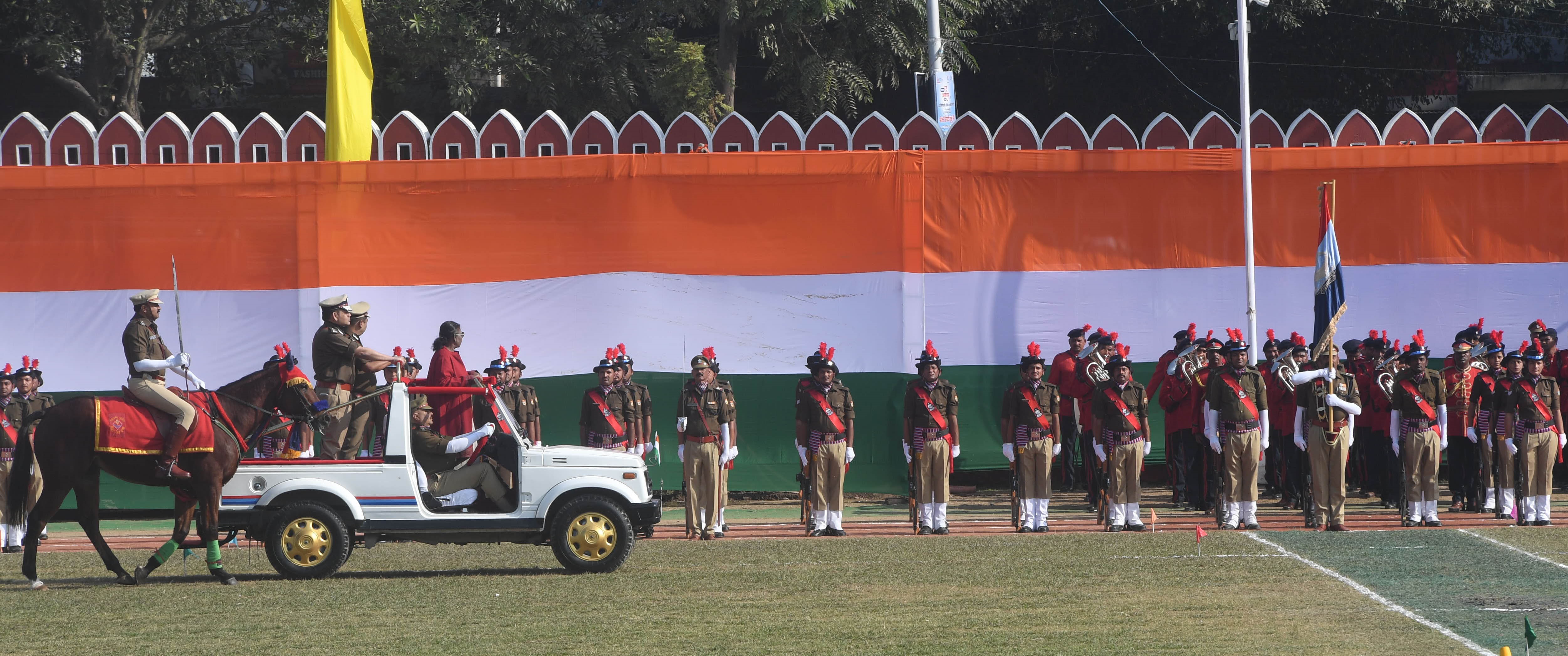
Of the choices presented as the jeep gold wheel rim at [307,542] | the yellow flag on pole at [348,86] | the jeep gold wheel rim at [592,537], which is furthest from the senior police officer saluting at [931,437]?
the yellow flag on pole at [348,86]

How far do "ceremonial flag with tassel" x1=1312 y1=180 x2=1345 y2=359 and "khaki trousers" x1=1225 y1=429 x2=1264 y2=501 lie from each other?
129 cm

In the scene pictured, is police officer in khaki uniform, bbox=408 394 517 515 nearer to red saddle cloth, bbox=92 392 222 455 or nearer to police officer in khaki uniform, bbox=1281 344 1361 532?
red saddle cloth, bbox=92 392 222 455

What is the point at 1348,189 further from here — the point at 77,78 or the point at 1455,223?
the point at 77,78

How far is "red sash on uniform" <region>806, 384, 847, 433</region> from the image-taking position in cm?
1410

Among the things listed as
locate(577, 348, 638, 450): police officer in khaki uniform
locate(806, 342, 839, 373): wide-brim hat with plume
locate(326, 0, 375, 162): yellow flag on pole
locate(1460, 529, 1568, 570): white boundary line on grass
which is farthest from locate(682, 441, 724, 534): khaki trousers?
locate(1460, 529, 1568, 570): white boundary line on grass

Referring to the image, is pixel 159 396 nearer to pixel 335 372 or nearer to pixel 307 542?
pixel 307 542

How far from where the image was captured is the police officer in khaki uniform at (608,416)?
1453 cm

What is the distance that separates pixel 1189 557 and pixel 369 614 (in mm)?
6018

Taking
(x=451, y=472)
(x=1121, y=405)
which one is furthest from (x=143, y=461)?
(x=1121, y=405)

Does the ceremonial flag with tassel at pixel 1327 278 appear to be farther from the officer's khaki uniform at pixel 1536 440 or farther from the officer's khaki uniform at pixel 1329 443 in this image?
the officer's khaki uniform at pixel 1536 440

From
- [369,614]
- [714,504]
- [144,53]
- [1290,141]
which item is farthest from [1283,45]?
[369,614]

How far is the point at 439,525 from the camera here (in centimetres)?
1120

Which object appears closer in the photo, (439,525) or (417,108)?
(439,525)

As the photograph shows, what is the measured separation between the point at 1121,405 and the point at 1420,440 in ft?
9.19
